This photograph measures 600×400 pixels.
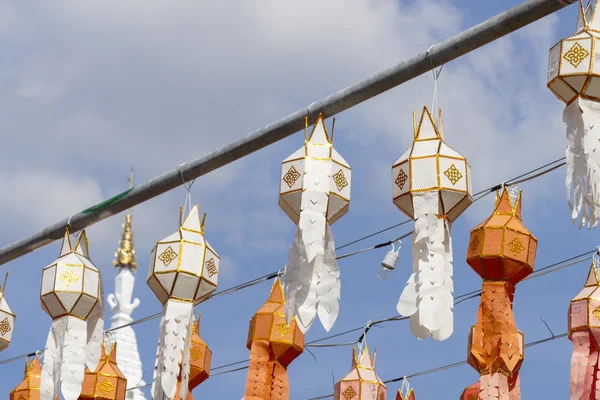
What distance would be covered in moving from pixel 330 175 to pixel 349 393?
2.83 meters

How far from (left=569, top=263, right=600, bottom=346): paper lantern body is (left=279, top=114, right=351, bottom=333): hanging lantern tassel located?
2.20m

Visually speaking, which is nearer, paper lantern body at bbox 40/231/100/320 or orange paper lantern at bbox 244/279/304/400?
paper lantern body at bbox 40/231/100/320

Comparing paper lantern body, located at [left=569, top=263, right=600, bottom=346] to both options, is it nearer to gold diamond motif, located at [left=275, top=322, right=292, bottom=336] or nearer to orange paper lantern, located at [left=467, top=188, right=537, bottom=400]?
orange paper lantern, located at [left=467, top=188, right=537, bottom=400]

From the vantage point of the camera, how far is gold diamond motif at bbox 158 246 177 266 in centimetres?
900

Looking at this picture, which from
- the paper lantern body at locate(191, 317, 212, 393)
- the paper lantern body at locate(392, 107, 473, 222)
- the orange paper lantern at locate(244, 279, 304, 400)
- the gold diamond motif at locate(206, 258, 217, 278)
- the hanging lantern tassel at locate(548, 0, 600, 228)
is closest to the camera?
the hanging lantern tassel at locate(548, 0, 600, 228)

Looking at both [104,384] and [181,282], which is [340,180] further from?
[104,384]

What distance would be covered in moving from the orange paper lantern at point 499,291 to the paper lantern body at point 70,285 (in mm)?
2911

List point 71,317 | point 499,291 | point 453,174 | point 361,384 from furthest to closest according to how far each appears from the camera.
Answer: point 361,384, point 71,317, point 499,291, point 453,174

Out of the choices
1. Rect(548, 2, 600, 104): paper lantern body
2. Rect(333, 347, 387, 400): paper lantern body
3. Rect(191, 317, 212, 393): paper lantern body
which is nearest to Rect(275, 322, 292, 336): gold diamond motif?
Rect(333, 347, 387, 400): paper lantern body

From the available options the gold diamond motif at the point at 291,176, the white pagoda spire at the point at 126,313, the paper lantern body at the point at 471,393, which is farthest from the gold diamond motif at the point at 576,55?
the white pagoda spire at the point at 126,313

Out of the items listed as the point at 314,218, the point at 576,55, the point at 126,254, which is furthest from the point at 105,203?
the point at 126,254

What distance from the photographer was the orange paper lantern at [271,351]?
9898mm

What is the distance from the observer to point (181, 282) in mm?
8945

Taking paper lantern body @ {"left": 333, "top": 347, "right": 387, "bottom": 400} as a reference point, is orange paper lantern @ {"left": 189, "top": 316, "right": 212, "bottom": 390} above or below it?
above
